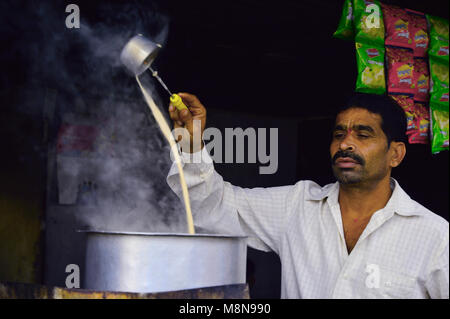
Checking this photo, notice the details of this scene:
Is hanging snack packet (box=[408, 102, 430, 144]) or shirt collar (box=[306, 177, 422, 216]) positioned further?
hanging snack packet (box=[408, 102, 430, 144])

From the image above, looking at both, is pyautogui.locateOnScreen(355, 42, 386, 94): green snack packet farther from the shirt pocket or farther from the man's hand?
the shirt pocket

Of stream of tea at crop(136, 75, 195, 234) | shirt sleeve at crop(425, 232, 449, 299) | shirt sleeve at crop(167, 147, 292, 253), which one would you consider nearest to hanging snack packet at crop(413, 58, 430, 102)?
shirt sleeve at crop(167, 147, 292, 253)

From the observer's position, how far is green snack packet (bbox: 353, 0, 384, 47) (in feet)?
8.36

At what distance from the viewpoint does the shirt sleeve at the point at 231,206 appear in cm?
207

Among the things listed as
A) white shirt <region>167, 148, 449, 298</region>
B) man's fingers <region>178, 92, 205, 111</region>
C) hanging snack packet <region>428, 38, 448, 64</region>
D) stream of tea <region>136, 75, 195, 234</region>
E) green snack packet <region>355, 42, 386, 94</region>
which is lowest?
white shirt <region>167, 148, 449, 298</region>

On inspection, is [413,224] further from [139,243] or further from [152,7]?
[152,7]

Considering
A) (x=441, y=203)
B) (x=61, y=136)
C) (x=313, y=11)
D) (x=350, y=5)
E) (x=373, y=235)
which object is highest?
(x=313, y=11)

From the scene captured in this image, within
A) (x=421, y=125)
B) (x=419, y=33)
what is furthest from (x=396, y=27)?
(x=421, y=125)

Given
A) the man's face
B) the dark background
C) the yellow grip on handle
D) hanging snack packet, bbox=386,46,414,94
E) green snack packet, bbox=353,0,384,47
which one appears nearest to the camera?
the yellow grip on handle

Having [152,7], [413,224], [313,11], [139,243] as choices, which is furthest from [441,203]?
[139,243]

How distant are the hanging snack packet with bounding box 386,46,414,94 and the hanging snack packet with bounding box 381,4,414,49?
0.04 meters
